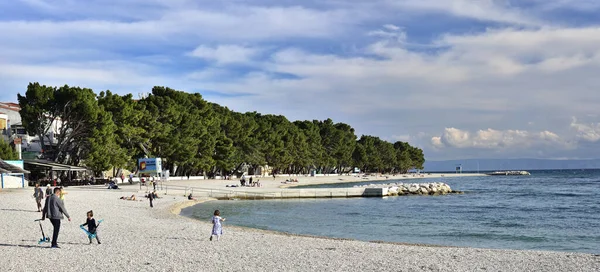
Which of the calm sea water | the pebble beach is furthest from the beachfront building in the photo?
the pebble beach

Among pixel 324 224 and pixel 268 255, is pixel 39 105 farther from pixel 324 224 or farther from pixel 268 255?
pixel 268 255

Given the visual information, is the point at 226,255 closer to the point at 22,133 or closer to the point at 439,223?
the point at 439,223

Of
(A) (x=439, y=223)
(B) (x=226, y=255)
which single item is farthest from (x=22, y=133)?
(B) (x=226, y=255)

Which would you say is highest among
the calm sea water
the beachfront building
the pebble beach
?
the beachfront building

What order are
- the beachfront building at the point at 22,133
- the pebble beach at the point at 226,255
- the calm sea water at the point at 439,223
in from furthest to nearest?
the beachfront building at the point at 22,133 < the calm sea water at the point at 439,223 < the pebble beach at the point at 226,255

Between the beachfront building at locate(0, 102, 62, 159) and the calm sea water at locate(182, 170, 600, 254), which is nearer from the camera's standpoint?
the calm sea water at locate(182, 170, 600, 254)

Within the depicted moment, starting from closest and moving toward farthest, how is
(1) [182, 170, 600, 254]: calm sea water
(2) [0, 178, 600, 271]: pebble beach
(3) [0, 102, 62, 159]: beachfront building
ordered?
(2) [0, 178, 600, 271]: pebble beach
(1) [182, 170, 600, 254]: calm sea water
(3) [0, 102, 62, 159]: beachfront building

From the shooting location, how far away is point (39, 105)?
62.4 metres

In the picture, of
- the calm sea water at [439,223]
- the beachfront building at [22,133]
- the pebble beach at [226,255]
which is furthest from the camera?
the beachfront building at [22,133]

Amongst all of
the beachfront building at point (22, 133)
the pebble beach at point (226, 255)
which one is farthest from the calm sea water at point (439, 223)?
the beachfront building at point (22, 133)

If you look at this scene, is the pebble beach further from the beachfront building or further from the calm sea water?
the beachfront building

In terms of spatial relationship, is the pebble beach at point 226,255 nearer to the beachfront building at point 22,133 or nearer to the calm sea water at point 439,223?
the calm sea water at point 439,223

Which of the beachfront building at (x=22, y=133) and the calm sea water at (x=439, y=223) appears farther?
the beachfront building at (x=22, y=133)

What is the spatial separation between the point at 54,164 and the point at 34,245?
46699 mm
